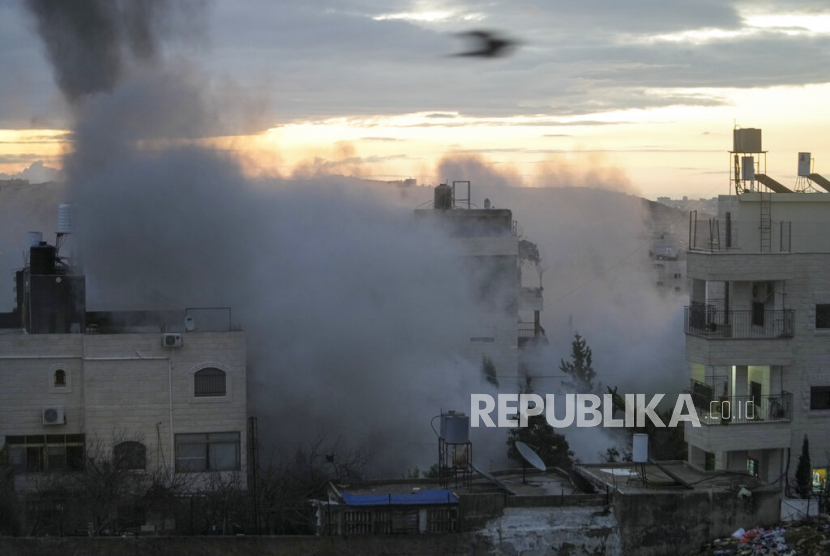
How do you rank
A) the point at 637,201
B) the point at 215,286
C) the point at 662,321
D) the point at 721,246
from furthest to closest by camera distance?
the point at 637,201 < the point at 662,321 < the point at 215,286 < the point at 721,246

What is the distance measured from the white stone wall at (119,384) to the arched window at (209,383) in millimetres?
120

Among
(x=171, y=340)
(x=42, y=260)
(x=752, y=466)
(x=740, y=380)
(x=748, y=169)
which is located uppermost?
(x=748, y=169)

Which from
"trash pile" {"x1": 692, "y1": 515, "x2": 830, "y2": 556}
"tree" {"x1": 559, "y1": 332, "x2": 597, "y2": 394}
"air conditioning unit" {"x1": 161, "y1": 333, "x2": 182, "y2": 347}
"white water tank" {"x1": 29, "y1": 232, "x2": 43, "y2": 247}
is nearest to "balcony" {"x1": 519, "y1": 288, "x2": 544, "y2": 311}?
"tree" {"x1": 559, "y1": 332, "x2": 597, "y2": 394}

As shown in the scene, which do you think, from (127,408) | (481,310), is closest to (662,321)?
(481,310)

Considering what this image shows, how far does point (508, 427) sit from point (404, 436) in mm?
2809

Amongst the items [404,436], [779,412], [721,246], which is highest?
[721,246]

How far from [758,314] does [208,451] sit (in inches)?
453

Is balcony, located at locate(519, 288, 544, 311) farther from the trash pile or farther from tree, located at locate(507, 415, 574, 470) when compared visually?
the trash pile

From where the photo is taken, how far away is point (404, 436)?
95.1ft

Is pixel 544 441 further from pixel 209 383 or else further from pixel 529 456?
pixel 529 456

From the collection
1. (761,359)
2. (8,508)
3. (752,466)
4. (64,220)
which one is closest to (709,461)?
(752,466)

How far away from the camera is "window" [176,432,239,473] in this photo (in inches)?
897

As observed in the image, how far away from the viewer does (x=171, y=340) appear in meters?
22.5

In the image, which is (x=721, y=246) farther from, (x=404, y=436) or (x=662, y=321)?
(x=662, y=321)
